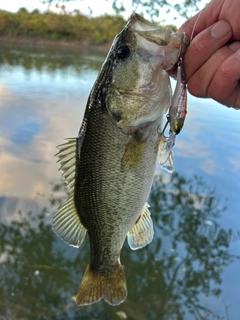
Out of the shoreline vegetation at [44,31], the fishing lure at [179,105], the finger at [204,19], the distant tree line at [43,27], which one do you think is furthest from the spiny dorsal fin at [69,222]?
the distant tree line at [43,27]

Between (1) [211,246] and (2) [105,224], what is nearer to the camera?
(2) [105,224]

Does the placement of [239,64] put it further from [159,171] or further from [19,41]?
[19,41]

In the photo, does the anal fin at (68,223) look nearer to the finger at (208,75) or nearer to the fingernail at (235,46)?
the finger at (208,75)

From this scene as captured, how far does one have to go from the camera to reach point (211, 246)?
3943 mm

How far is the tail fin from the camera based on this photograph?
5.58 feet

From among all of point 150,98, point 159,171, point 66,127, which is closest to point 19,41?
point 66,127

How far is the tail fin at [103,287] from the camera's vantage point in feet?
5.58

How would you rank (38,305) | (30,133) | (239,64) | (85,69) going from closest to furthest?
(239,64), (38,305), (30,133), (85,69)

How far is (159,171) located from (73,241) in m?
3.94

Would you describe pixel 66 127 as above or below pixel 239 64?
below

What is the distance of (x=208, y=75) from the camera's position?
1.39 metres

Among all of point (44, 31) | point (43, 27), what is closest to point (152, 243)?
point (44, 31)

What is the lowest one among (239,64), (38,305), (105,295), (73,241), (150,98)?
(38,305)

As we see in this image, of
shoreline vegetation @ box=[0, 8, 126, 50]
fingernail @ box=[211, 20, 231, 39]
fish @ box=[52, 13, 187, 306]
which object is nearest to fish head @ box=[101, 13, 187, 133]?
fish @ box=[52, 13, 187, 306]
